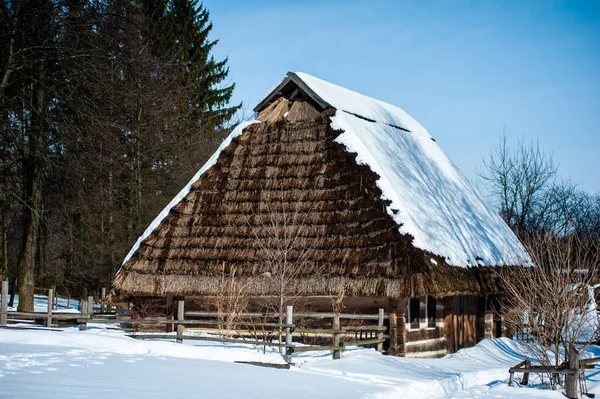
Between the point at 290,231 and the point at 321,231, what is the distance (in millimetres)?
847

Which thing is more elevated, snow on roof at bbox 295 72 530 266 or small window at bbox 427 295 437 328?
snow on roof at bbox 295 72 530 266

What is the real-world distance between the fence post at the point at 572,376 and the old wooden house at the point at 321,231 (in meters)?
3.93

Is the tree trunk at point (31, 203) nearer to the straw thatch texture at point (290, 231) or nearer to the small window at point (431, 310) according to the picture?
the straw thatch texture at point (290, 231)

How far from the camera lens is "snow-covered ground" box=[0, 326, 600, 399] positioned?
1032 centimetres

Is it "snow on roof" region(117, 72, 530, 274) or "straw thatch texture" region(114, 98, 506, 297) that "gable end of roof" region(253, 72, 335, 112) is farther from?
"straw thatch texture" region(114, 98, 506, 297)

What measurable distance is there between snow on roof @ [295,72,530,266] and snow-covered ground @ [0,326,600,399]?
3.27 metres

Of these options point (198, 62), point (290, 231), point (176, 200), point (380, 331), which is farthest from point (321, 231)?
point (198, 62)

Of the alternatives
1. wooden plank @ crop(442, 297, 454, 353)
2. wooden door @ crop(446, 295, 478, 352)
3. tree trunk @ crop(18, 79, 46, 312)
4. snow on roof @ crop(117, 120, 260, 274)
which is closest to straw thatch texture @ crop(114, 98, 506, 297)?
snow on roof @ crop(117, 120, 260, 274)

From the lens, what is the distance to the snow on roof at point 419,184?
1880 cm

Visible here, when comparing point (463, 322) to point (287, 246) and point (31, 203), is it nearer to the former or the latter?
point (287, 246)

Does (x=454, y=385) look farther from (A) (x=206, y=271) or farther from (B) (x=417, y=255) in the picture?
(A) (x=206, y=271)

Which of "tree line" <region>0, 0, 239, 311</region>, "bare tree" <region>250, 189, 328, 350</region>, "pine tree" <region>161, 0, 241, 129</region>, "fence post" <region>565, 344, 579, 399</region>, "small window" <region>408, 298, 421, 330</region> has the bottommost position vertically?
"fence post" <region>565, 344, 579, 399</region>

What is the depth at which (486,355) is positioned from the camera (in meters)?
20.6

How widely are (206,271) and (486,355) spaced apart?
8.48 metres
